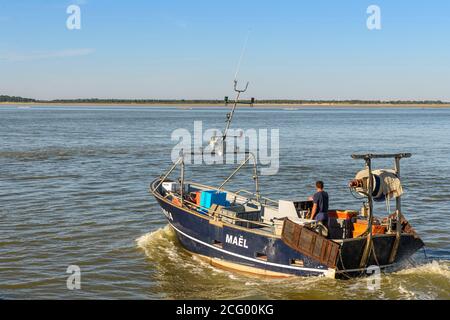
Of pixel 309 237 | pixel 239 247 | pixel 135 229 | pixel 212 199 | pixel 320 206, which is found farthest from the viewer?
pixel 135 229

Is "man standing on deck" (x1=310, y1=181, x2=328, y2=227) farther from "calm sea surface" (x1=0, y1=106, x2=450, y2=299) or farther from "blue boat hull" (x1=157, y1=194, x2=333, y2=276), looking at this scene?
"calm sea surface" (x1=0, y1=106, x2=450, y2=299)

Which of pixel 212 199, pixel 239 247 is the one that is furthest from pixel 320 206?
pixel 212 199

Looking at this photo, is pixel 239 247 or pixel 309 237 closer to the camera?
pixel 309 237

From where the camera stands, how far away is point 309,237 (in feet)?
38.3

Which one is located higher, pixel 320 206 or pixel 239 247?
pixel 320 206

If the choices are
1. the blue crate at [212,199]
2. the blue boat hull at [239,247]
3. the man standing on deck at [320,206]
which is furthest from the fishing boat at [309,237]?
the blue crate at [212,199]

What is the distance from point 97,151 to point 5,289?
2705 cm

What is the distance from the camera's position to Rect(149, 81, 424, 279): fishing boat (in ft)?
38.1

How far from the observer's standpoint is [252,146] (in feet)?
148

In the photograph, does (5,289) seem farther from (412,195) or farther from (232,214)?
(412,195)

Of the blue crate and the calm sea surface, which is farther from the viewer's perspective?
the blue crate

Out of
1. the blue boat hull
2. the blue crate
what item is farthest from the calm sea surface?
the blue crate

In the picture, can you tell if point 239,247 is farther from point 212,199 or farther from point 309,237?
point 212,199

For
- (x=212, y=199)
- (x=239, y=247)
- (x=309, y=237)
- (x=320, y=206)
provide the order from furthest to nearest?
(x=212, y=199) → (x=239, y=247) → (x=320, y=206) → (x=309, y=237)
